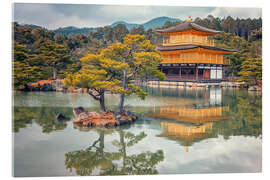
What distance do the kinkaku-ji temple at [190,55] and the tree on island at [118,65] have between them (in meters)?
12.9

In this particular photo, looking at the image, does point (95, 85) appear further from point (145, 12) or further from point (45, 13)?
point (145, 12)

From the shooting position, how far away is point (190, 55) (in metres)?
22.0

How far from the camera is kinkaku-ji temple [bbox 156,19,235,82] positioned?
21672mm

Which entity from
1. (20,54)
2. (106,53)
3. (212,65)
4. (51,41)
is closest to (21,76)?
(20,54)

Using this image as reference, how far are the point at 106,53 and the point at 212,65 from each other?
651 inches

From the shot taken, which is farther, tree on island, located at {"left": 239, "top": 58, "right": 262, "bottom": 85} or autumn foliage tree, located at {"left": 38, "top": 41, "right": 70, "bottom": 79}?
tree on island, located at {"left": 239, "top": 58, "right": 262, "bottom": 85}

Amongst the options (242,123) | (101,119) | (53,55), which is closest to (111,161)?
(101,119)

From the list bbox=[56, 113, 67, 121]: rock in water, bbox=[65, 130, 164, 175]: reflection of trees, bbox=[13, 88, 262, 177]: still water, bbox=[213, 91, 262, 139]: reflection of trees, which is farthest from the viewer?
bbox=[56, 113, 67, 121]: rock in water

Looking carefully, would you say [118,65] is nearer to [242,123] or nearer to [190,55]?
[242,123]

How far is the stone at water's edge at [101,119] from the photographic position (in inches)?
314

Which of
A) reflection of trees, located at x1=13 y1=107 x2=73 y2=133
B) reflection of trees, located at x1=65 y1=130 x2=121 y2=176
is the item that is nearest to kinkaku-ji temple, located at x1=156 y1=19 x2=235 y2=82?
reflection of trees, located at x1=13 y1=107 x2=73 y2=133

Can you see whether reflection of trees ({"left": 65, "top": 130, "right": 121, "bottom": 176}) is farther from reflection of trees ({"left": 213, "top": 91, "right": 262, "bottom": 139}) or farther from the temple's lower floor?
the temple's lower floor

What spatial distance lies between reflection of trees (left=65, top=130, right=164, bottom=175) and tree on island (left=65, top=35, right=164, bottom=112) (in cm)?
210

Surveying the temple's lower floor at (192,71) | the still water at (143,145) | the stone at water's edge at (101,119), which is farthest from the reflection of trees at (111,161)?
the temple's lower floor at (192,71)
